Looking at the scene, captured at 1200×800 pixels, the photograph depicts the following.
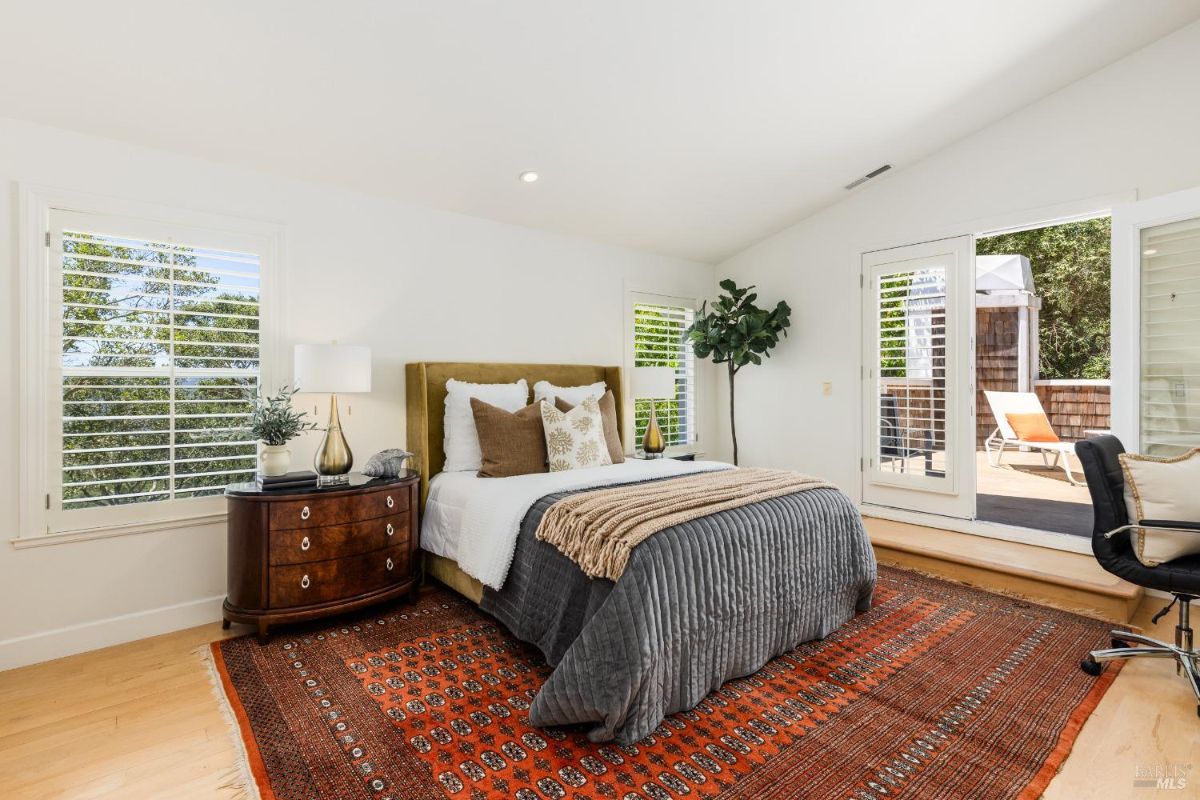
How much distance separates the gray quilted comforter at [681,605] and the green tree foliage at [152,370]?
1.65 m

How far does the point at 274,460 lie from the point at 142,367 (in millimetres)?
723

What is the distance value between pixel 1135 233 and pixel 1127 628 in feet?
6.70

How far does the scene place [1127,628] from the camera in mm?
2750

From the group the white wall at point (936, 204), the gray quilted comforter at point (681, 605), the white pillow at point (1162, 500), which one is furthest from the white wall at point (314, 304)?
the white pillow at point (1162, 500)

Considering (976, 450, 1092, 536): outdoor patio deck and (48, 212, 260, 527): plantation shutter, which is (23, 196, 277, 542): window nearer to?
(48, 212, 260, 527): plantation shutter

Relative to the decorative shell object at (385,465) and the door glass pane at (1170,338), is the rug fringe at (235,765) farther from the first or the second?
the door glass pane at (1170,338)

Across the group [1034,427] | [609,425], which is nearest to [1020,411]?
[1034,427]

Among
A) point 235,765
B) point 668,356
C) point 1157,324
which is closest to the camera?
point 235,765

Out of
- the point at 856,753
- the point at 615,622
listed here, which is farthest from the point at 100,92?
the point at 856,753

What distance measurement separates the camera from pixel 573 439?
334 centimetres

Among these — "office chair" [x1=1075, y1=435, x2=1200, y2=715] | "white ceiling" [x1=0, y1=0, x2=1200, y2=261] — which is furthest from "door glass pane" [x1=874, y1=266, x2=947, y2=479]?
"office chair" [x1=1075, y1=435, x2=1200, y2=715]

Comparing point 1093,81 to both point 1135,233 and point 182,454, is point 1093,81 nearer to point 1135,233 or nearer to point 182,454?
point 1135,233

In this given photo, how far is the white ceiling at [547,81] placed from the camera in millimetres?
2207

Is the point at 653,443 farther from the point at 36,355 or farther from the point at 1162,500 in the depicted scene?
the point at 36,355
